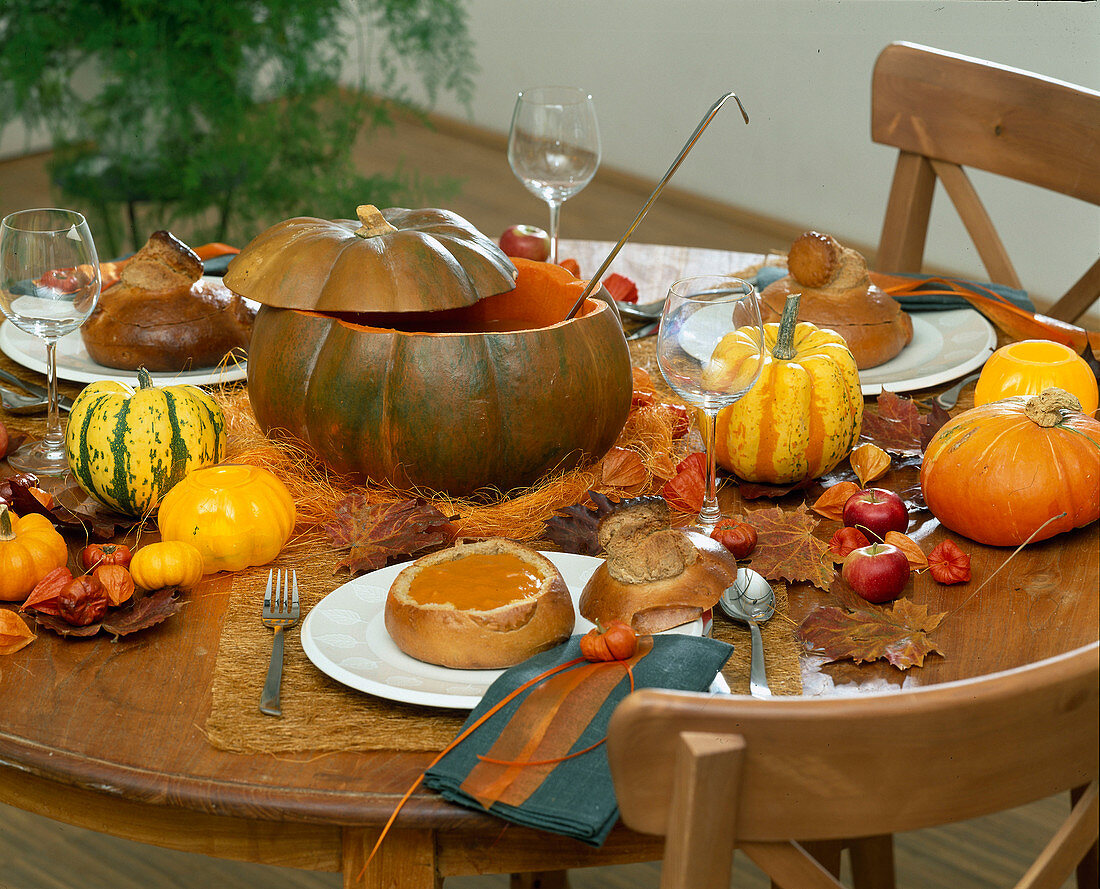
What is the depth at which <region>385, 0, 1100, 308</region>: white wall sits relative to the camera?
394 centimetres

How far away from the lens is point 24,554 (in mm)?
976

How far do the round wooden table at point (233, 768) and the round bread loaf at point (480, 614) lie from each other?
0.09 meters

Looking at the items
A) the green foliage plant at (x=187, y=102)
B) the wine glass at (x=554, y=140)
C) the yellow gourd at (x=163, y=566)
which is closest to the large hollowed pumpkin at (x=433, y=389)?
the yellow gourd at (x=163, y=566)

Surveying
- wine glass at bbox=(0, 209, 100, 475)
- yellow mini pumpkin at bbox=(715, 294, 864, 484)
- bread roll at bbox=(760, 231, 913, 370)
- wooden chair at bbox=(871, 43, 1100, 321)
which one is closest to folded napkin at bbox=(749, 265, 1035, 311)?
bread roll at bbox=(760, 231, 913, 370)

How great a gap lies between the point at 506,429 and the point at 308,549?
214 mm

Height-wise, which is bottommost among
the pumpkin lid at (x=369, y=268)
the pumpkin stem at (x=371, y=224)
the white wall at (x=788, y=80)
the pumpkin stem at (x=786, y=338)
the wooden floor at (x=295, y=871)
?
the wooden floor at (x=295, y=871)

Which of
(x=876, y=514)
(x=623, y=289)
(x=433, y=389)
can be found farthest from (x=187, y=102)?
(x=876, y=514)

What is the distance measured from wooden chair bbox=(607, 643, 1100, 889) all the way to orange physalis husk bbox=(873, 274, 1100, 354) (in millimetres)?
949

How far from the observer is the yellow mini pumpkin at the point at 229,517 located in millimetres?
1016

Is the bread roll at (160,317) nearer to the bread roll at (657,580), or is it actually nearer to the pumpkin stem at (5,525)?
the pumpkin stem at (5,525)

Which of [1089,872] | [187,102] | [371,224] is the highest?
[371,224]

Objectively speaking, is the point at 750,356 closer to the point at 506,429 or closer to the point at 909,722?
the point at 506,429

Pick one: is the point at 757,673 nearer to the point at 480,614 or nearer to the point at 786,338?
the point at 480,614

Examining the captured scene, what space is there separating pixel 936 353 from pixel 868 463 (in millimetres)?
350
